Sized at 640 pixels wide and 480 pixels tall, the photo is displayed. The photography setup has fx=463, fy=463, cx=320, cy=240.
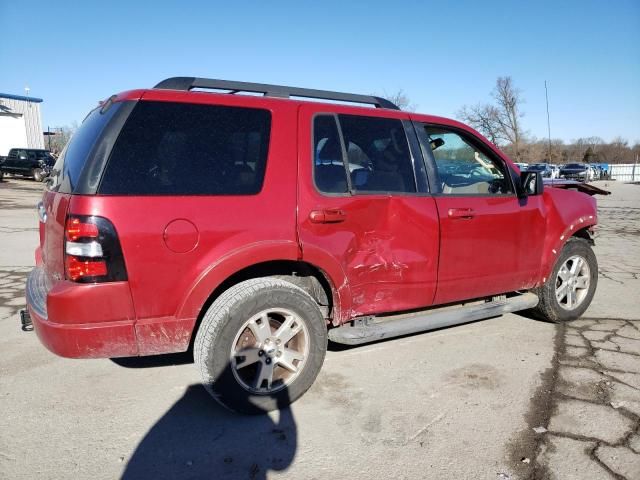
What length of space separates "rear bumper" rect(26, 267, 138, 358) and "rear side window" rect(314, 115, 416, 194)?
4.68 feet

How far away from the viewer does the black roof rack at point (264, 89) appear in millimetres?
2879

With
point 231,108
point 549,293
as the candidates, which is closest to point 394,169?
point 231,108

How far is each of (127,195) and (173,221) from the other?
0.89 ft

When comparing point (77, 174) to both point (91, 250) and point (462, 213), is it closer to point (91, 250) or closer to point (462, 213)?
point (91, 250)

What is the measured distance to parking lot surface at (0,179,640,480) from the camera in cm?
241

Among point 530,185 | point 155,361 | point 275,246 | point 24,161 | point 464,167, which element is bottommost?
point 155,361

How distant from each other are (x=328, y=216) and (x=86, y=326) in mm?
1531

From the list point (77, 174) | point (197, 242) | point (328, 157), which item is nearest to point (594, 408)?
point (328, 157)

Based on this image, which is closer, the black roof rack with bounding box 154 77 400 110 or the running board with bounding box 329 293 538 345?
the black roof rack with bounding box 154 77 400 110

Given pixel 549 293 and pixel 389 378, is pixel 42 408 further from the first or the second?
pixel 549 293

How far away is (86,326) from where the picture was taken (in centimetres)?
249

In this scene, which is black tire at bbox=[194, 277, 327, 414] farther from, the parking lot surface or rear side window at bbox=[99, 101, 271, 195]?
rear side window at bbox=[99, 101, 271, 195]

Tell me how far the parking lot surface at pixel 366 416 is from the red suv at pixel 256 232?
0.35 meters

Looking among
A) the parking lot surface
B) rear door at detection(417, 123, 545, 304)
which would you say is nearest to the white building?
the parking lot surface
